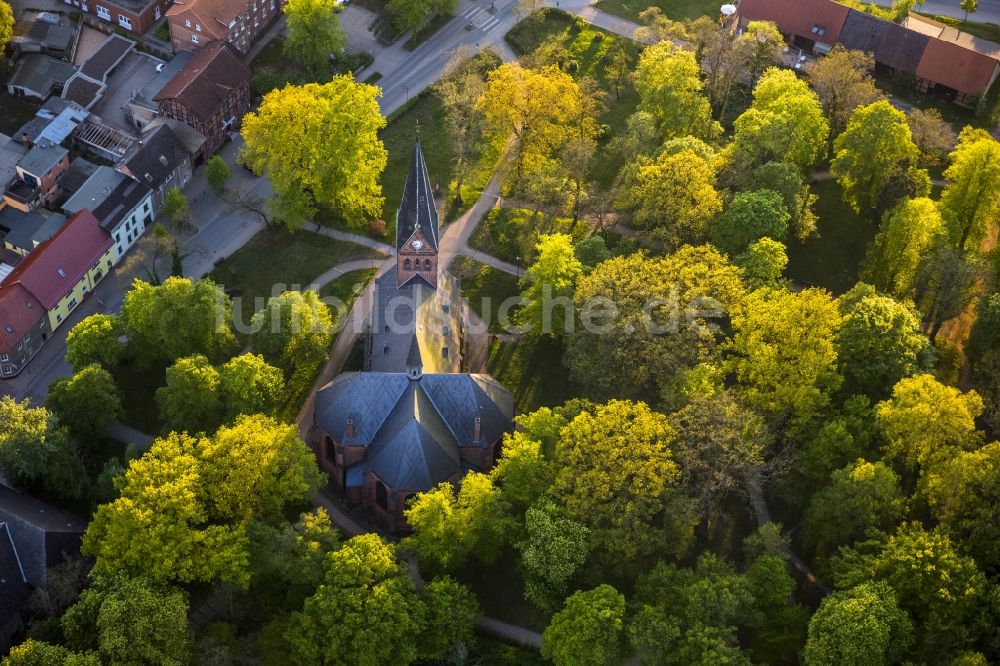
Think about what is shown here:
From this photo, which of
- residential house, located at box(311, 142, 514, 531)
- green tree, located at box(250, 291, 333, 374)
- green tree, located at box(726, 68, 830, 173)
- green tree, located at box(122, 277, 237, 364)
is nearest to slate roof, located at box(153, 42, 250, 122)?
green tree, located at box(122, 277, 237, 364)

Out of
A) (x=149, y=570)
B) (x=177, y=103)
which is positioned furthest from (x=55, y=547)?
(x=177, y=103)

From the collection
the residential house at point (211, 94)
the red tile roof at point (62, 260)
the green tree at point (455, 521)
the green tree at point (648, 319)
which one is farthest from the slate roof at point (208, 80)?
the green tree at point (455, 521)

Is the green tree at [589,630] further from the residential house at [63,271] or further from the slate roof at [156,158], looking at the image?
the slate roof at [156,158]

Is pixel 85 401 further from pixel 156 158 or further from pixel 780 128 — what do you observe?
pixel 780 128

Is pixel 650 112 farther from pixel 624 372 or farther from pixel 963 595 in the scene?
pixel 963 595

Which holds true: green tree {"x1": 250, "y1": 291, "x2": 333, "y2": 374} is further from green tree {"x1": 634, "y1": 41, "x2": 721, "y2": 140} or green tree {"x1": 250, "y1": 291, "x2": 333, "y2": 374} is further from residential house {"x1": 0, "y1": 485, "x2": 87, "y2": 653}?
green tree {"x1": 634, "y1": 41, "x2": 721, "y2": 140}

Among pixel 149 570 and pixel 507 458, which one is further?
pixel 507 458

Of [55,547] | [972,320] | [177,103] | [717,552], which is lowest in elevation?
[55,547]
